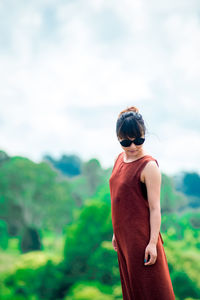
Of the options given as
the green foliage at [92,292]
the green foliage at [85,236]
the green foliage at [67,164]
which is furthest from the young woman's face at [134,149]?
the green foliage at [67,164]

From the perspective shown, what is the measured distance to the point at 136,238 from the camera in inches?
68.6

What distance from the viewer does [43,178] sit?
1834 cm

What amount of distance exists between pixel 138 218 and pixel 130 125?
0.55 metres

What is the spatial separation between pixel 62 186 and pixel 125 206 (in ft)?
57.3

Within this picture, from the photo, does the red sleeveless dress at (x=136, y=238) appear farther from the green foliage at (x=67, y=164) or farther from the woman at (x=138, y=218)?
the green foliage at (x=67, y=164)

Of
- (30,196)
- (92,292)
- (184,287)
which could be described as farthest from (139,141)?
(30,196)

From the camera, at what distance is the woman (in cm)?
172

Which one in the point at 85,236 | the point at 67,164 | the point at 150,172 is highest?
the point at 67,164

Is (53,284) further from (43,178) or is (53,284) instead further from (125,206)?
(43,178)

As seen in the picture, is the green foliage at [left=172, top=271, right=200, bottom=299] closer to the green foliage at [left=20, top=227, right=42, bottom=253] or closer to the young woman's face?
the young woman's face

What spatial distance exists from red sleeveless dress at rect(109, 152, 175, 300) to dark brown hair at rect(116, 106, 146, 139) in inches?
6.4

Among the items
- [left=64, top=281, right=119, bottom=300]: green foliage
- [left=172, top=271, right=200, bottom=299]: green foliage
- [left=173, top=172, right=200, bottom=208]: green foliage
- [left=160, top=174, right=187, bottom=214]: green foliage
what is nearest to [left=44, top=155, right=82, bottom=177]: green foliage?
[left=173, top=172, right=200, bottom=208]: green foliage

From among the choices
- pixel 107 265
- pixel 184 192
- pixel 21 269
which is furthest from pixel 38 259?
pixel 184 192

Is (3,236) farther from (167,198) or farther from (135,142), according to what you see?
(135,142)
